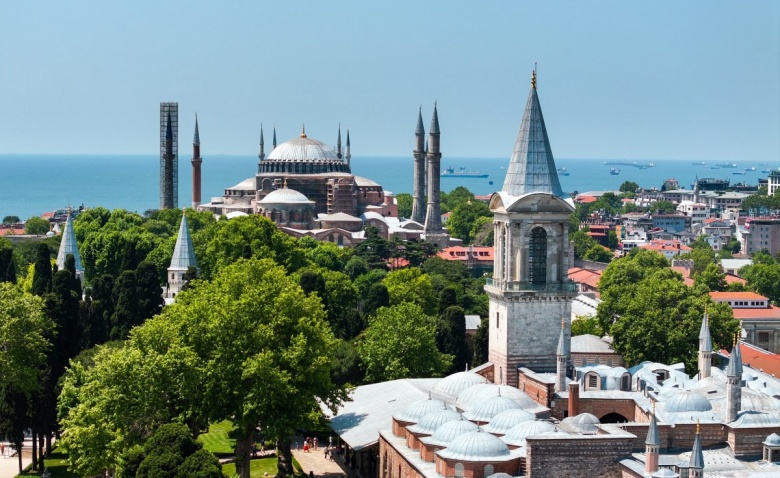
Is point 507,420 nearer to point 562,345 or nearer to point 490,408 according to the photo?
point 490,408

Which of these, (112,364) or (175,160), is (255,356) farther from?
(175,160)

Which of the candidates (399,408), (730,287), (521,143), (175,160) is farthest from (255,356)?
(175,160)

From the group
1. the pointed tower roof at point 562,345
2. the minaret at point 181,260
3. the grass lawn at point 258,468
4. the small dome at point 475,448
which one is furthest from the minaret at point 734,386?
the minaret at point 181,260

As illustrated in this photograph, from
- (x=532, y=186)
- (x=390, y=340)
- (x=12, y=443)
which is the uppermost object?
(x=532, y=186)

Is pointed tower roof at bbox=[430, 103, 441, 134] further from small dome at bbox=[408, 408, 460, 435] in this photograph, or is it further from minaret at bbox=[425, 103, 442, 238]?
small dome at bbox=[408, 408, 460, 435]

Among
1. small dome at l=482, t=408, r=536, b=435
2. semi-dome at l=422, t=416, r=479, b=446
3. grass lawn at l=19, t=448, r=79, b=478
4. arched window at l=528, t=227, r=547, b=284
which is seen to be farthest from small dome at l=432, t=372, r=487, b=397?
grass lawn at l=19, t=448, r=79, b=478

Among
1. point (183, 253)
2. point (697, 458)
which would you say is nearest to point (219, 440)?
point (697, 458)
